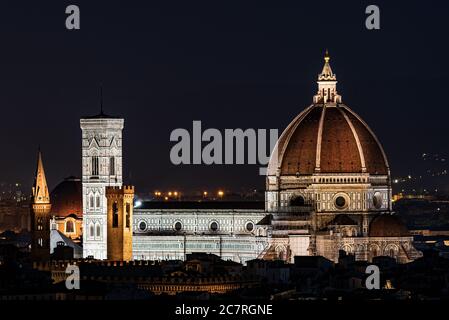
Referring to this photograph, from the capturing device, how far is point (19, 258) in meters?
199

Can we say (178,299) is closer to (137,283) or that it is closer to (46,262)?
(137,283)

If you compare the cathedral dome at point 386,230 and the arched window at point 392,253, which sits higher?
the cathedral dome at point 386,230

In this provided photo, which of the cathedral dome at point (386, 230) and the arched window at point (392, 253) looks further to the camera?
the cathedral dome at point (386, 230)

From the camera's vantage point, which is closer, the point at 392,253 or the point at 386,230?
the point at 386,230

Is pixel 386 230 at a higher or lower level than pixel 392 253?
higher

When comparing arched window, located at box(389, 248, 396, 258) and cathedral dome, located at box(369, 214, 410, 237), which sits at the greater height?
cathedral dome, located at box(369, 214, 410, 237)

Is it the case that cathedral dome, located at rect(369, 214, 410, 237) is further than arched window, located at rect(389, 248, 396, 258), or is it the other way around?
cathedral dome, located at rect(369, 214, 410, 237)
